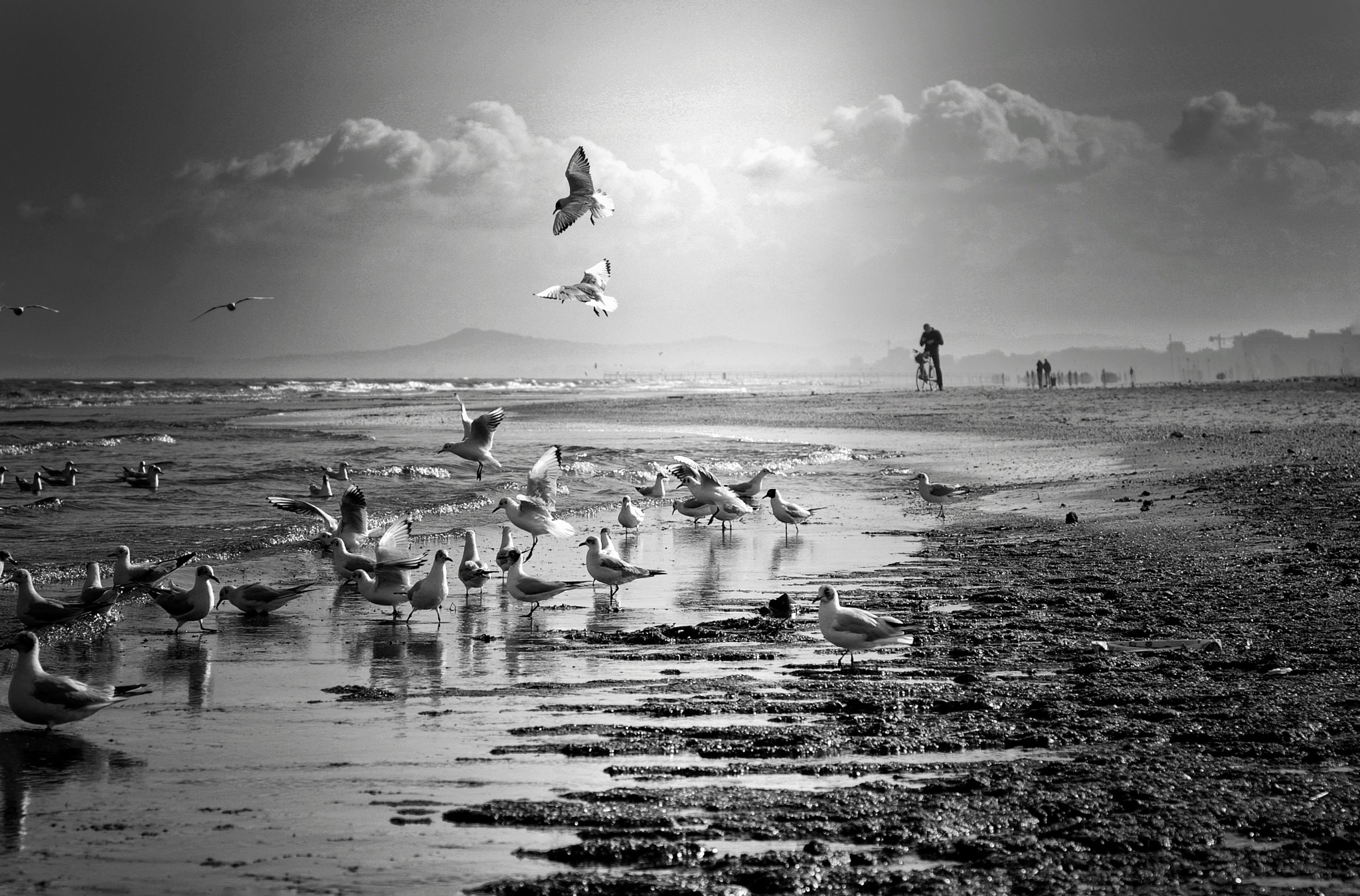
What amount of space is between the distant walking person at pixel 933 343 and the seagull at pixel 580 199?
4640 centimetres

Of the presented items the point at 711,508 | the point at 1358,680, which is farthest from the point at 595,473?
the point at 1358,680

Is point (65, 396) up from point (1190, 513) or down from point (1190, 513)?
up

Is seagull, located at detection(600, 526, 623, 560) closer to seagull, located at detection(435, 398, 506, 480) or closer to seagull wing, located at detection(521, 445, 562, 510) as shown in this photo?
seagull wing, located at detection(521, 445, 562, 510)

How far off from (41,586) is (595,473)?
1199 cm

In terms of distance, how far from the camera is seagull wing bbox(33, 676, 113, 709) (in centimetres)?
597

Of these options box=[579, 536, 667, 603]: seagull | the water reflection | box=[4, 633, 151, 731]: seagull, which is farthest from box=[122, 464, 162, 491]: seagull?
the water reflection

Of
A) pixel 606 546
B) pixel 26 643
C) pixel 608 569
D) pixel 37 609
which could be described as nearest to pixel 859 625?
pixel 608 569

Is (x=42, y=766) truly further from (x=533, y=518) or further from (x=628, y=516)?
(x=628, y=516)

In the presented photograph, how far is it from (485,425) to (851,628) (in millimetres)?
10270

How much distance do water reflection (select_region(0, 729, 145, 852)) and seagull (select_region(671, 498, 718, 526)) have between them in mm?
10269

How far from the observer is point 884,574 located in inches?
422

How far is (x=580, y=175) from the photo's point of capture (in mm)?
13422

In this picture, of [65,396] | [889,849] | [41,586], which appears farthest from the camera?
[65,396]

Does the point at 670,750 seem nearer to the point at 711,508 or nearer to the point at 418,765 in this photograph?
the point at 418,765
